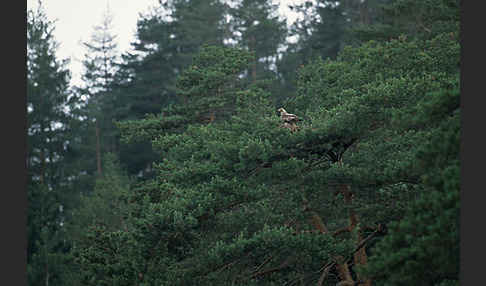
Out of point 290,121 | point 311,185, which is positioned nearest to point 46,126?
point 290,121

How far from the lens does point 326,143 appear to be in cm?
729

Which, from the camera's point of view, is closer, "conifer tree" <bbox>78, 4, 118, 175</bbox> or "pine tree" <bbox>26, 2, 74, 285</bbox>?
"pine tree" <bbox>26, 2, 74, 285</bbox>

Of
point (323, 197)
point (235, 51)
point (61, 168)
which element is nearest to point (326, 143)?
point (323, 197)

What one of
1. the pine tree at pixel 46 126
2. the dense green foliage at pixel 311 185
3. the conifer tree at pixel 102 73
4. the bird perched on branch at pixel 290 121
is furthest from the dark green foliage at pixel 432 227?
the conifer tree at pixel 102 73

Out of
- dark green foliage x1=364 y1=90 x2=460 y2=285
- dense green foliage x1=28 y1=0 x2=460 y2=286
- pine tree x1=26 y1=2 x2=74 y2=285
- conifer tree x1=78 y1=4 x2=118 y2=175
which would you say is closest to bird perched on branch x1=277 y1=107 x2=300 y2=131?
dense green foliage x1=28 y1=0 x2=460 y2=286

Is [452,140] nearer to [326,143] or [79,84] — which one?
[326,143]

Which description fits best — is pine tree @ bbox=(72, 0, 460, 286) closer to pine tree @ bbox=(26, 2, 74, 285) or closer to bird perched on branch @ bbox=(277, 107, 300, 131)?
bird perched on branch @ bbox=(277, 107, 300, 131)

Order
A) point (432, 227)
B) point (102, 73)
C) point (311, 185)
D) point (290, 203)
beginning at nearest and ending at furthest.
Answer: point (432, 227), point (311, 185), point (290, 203), point (102, 73)

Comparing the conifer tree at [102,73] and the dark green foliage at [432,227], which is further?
the conifer tree at [102,73]

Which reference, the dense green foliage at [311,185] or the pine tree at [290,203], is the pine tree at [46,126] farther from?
the pine tree at [290,203]

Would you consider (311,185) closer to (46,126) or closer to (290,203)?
(290,203)

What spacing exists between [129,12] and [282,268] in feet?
70.9

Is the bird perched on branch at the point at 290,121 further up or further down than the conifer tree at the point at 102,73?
further down

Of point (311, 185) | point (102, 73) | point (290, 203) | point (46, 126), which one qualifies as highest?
point (102, 73)
